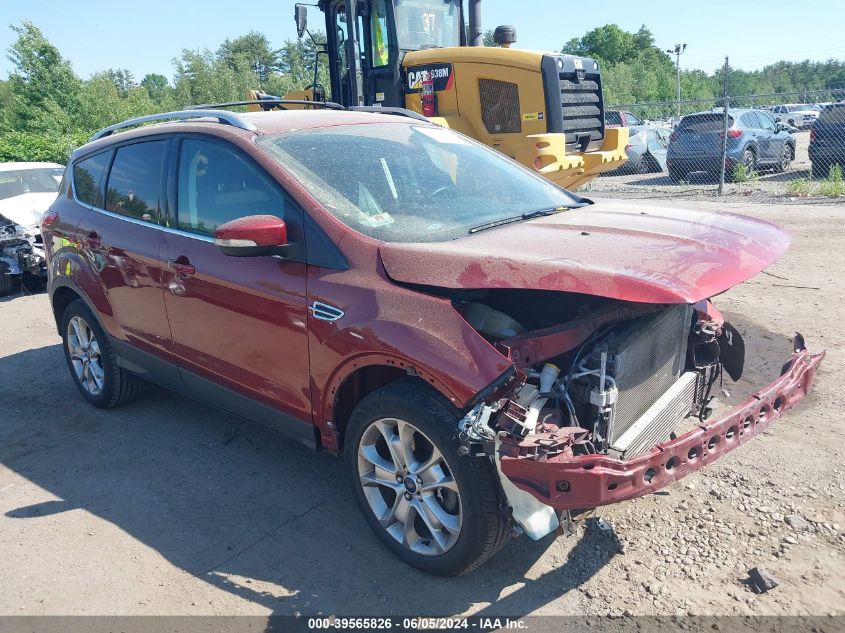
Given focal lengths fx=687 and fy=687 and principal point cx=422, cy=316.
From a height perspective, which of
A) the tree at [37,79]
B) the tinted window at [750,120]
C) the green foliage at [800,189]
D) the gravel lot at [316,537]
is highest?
the tree at [37,79]

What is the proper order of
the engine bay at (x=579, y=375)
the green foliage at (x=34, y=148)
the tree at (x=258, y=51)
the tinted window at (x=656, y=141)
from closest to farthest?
1. the engine bay at (x=579, y=375)
2. the tinted window at (x=656, y=141)
3. the green foliage at (x=34, y=148)
4. the tree at (x=258, y=51)

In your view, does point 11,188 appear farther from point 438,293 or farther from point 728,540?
point 728,540

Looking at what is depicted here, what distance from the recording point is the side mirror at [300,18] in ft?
28.3

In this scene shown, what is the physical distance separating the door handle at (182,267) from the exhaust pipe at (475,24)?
7313mm

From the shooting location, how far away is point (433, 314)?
287cm

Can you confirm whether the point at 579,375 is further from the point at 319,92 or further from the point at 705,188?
the point at 705,188

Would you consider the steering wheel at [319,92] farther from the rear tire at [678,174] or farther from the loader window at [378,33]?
the rear tire at [678,174]

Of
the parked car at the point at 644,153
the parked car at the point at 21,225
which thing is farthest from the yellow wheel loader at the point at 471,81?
the parked car at the point at 644,153

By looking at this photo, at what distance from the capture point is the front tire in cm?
280

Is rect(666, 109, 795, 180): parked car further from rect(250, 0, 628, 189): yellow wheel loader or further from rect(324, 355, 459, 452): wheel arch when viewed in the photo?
rect(324, 355, 459, 452): wheel arch

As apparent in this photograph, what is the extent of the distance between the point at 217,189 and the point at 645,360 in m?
2.45

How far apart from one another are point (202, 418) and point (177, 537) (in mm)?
1520

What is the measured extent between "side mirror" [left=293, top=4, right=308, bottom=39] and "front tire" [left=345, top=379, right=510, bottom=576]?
6.94 metres

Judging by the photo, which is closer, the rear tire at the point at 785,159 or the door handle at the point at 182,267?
the door handle at the point at 182,267
